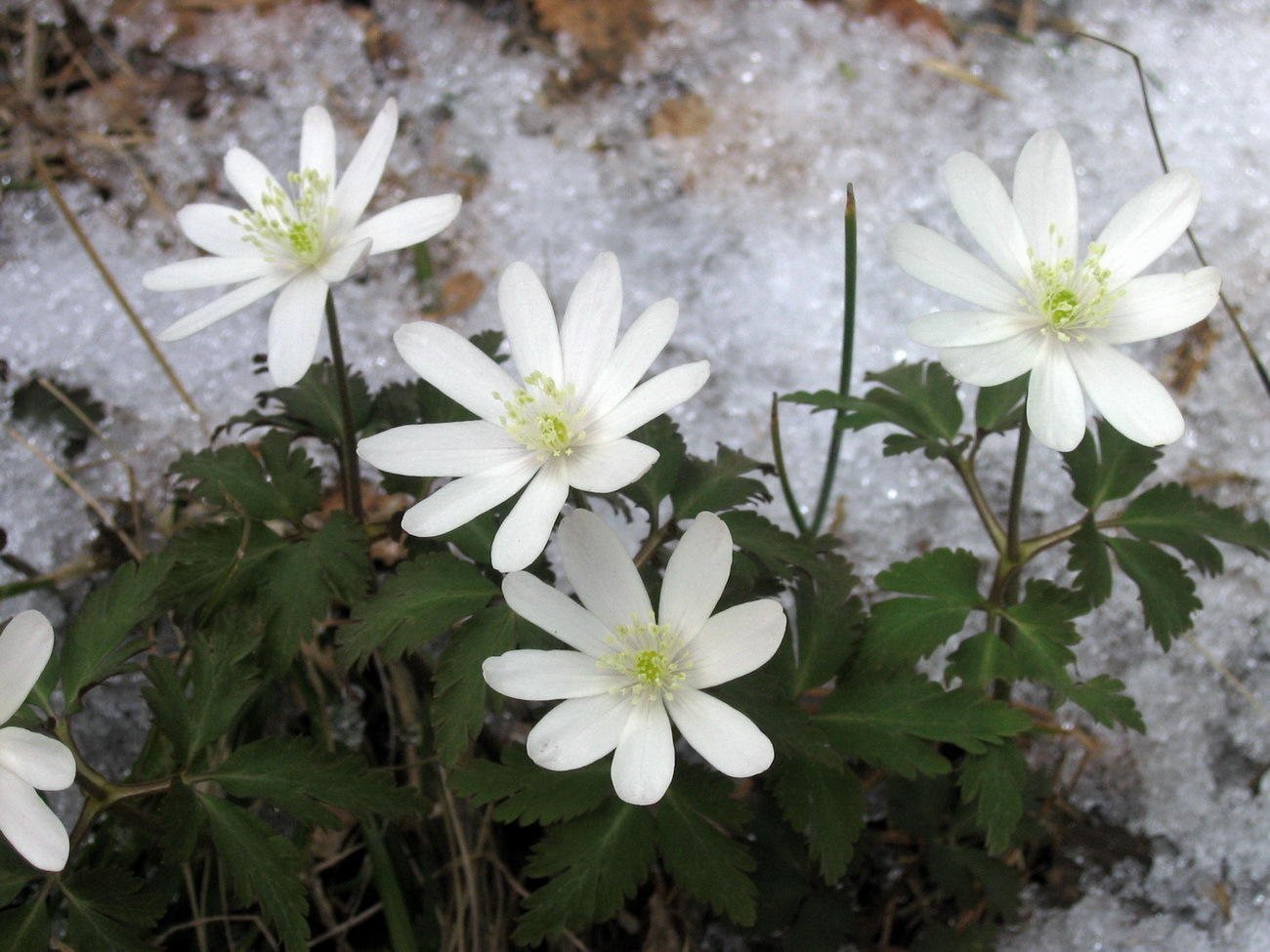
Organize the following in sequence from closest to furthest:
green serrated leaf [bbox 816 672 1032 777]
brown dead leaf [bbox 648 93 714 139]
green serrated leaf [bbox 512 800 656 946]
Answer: green serrated leaf [bbox 512 800 656 946], green serrated leaf [bbox 816 672 1032 777], brown dead leaf [bbox 648 93 714 139]

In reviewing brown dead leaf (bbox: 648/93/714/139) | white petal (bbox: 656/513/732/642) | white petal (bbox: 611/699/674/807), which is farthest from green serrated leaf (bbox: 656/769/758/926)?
brown dead leaf (bbox: 648/93/714/139)

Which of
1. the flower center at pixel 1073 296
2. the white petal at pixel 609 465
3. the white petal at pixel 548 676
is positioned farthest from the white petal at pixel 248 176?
the flower center at pixel 1073 296

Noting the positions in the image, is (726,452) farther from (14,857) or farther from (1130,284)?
(14,857)

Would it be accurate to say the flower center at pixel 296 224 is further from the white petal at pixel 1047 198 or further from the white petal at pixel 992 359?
the white petal at pixel 1047 198

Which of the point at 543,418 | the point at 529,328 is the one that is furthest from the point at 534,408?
the point at 529,328

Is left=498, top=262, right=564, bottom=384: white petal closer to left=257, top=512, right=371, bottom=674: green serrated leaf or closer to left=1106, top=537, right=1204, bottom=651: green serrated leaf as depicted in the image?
left=257, top=512, right=371, bottom=674: green serrated leaf

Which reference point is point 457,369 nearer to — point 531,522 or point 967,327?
point 531,522
